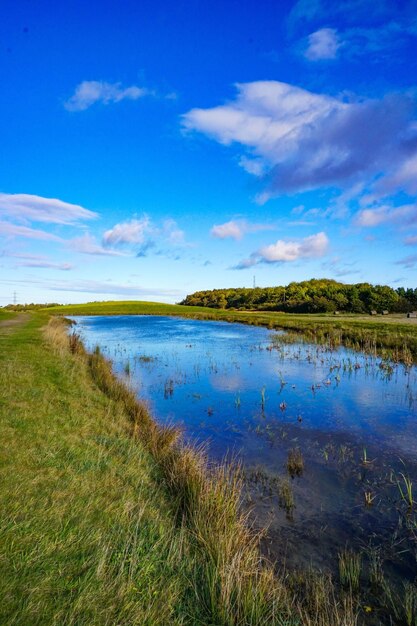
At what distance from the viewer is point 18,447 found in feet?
24.8

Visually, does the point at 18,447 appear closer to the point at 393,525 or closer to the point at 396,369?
the point at 393,525

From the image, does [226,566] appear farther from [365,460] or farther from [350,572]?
[365,460]

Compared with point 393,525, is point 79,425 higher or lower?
higher

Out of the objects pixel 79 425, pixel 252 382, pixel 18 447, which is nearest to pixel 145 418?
pixel 79 425

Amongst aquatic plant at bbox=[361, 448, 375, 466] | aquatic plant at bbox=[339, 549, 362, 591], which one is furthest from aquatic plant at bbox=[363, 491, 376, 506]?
aquatic plant at bbox=[339, 549, 362, 591]

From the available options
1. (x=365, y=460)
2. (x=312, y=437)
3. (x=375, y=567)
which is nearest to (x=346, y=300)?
(x=312, y=437)

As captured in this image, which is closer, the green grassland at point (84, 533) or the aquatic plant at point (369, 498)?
the green grassland at point (84, 533)

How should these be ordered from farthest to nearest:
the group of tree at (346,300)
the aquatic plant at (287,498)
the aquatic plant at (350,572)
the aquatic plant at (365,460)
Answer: the group of tree at (346,300)
the aquatic plant at (365,460)
the aquatic plant at (287,498)
the aquatic plant at (350,572)

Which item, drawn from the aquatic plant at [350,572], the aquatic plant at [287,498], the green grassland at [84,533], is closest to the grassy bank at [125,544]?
the green grassland at [84,533]

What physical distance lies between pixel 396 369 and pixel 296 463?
1467cm

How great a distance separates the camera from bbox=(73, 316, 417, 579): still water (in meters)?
6.73

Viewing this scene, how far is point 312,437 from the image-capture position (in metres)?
11.5

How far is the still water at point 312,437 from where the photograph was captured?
673 cm

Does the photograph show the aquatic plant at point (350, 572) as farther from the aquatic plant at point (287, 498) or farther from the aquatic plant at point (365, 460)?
the aquatic plant at point (365, 460)
